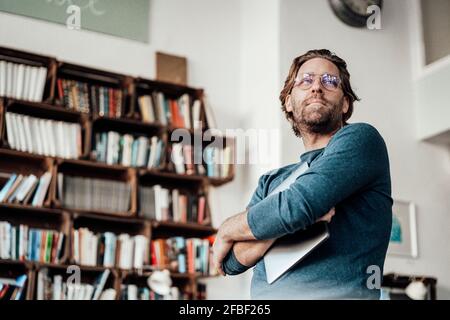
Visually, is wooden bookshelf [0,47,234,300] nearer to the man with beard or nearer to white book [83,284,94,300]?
white book [83,284,94,300]

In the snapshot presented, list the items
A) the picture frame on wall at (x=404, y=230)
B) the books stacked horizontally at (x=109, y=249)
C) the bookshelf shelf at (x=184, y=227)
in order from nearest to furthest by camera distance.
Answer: the books stacked horizontally at (x=109, y=249) → the bookshelf shelf at (x=184, y=227) → the picture frame on wall at (x=404, y=230)

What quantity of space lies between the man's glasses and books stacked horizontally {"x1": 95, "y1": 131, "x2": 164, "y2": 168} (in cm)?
272

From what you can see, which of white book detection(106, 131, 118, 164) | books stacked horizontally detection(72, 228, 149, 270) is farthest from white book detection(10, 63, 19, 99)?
books stacked horizontally detection(72, 228, 149, 270)

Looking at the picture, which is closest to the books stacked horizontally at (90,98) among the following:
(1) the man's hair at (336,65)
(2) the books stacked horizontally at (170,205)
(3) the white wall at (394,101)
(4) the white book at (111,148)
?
(4) the white book at (111,148)

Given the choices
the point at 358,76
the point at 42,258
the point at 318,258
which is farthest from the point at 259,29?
the point at 318,258

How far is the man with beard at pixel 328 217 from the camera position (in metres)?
0.94

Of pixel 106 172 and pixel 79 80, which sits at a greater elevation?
pixel 79 80

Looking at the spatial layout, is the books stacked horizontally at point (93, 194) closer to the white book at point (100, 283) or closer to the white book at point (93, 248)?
the white book at point (93, 248)

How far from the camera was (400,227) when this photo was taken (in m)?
4.18

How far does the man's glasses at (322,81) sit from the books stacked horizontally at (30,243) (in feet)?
8.50

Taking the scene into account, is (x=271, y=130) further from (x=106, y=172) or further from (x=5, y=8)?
(x=5, y=8)

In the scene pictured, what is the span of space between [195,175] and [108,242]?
64cm

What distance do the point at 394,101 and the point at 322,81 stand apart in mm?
3356
